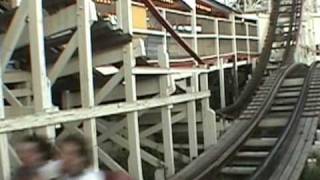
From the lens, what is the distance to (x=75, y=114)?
7.62m

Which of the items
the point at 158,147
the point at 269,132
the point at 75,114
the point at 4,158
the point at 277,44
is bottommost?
the point at 269,132

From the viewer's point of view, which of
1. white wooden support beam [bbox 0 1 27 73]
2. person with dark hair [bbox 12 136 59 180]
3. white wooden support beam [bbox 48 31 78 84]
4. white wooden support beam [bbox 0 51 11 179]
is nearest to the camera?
person with dark hair [bbox 12 136 59 180]

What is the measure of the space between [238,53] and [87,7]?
37.0ft

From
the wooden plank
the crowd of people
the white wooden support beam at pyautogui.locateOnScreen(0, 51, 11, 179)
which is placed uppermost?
the wooden plank

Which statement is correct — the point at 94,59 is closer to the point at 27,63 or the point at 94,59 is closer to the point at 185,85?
the point at 27,63

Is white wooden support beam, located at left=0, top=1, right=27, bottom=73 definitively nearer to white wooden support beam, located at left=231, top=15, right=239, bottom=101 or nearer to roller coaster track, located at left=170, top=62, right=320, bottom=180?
roller coaster track, located at left=170, top=62, right=320, bottom=180

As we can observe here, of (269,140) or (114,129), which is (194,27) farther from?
(114,129)

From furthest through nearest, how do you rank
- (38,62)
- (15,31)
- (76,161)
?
(15,31) → (38,62) → (76,161)

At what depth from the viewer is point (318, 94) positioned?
15078 mm

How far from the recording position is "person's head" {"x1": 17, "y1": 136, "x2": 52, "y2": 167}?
13.3ft

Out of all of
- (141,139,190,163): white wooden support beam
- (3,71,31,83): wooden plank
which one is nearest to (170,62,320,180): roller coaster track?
(141,139,190,163): white wooden support beam

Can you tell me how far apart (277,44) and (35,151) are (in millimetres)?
18850

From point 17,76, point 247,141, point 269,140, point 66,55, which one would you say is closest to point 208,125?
point 247,141

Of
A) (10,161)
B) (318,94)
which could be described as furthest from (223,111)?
(10,161)
